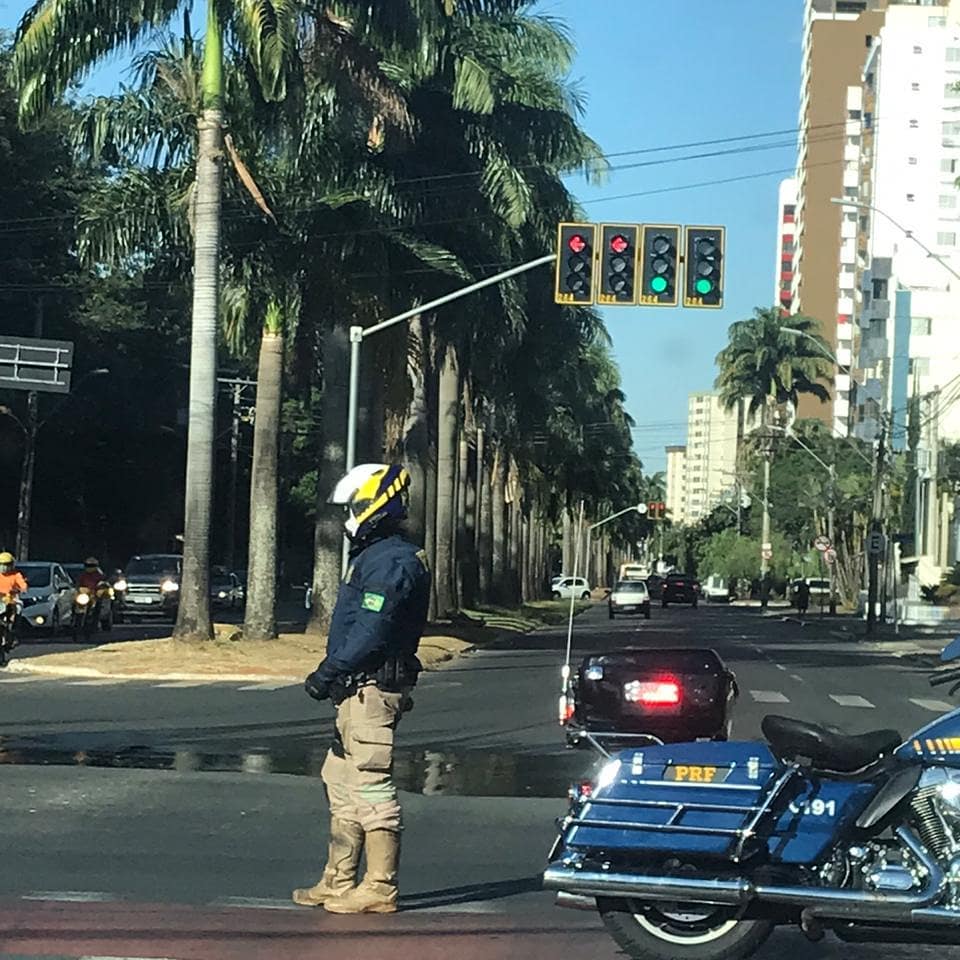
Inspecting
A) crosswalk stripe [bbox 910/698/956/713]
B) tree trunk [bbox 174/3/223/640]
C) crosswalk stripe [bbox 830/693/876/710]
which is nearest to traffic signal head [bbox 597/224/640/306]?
crosswalk stripe [bbox 830/693/876/710]

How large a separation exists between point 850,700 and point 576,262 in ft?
23.7

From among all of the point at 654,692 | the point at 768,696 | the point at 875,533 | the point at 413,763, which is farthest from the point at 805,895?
the point at 875,533

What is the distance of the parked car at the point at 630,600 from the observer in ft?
209

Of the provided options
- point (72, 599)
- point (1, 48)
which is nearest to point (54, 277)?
point (1, 48)

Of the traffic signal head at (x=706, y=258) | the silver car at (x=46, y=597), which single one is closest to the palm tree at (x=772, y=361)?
the silver car at (x=46, y=597)

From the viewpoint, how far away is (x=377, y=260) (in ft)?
108

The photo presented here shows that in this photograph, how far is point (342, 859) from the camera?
852 centimetres

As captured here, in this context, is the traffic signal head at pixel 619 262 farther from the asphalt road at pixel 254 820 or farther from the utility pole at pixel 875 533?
the utility pole at pixel 875 533

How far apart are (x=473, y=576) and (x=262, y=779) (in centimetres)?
4361

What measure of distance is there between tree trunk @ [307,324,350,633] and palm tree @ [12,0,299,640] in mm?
4215

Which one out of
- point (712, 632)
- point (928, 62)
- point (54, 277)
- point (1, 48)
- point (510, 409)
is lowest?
point (712, 632)

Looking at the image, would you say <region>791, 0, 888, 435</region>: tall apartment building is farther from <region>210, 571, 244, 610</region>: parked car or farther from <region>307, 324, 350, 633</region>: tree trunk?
<region>307, 324, 350, 633</region>: tree trunk

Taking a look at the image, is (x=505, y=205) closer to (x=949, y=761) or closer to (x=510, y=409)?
(x=510, y=409)

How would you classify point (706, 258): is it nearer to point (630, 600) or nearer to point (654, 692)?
point (654, 692)
